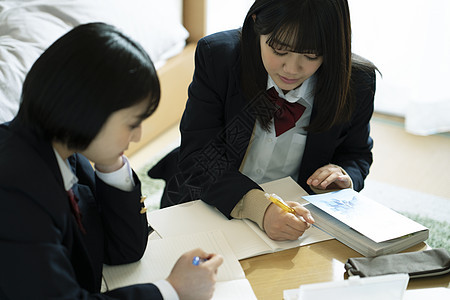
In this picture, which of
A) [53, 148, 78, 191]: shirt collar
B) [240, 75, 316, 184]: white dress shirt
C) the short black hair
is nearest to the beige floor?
[240, 75, 316, 184]: white dress shirt

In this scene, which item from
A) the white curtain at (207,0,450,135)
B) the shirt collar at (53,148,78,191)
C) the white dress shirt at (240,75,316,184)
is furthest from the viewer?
the white curtain at (207,0,450,135)

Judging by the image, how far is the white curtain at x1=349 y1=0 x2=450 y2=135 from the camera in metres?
3.02

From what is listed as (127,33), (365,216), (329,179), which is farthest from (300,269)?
(127,33)

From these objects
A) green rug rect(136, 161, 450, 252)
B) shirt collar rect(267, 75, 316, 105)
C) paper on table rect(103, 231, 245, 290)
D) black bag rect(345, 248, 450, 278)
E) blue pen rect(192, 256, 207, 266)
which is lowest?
green rug rect(136, 161, 450, 252)

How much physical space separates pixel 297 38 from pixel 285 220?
0.42 meters

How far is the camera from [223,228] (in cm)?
122

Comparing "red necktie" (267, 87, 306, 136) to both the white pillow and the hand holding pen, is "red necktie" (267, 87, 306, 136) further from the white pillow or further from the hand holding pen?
the white pillow

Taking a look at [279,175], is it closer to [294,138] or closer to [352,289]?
[294,138]

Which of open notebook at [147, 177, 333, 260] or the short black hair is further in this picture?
open notebook at [147, 177, 333, 260]

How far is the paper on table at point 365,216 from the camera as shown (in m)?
1.16

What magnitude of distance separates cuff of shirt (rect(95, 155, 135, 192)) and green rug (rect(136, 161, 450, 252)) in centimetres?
131

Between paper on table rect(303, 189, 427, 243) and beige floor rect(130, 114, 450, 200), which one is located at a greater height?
paper on table rect(303, 189, 427, 243)

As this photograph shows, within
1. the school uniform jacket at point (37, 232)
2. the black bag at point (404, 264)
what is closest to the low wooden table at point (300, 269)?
the black bag at point (404, 264)

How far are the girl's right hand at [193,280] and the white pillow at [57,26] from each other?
1215 mm
